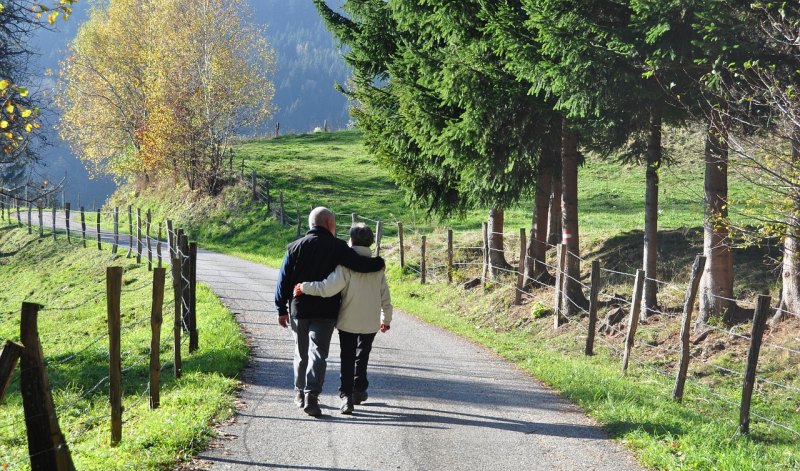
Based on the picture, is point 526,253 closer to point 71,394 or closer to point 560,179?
point 560,179

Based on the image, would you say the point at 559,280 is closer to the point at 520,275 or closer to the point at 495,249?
the point at 520,275

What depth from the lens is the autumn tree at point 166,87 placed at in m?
36.9

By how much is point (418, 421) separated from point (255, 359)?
386cm

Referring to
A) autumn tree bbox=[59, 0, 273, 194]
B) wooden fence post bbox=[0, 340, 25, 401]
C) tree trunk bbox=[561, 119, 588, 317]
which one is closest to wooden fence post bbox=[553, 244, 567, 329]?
tree trunk bbox=[561, 119, 588, 317]

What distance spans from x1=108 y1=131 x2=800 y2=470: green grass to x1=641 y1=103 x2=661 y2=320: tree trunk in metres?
0.38

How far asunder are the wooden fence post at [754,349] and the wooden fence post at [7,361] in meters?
6.83

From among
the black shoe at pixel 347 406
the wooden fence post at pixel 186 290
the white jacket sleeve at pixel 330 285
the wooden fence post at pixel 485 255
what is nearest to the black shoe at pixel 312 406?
the black shoe at pixel 347 406

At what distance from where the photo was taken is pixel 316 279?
7.94 m

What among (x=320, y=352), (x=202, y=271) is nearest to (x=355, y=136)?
(x=202, y=271)

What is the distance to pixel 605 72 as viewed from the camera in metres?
11.8

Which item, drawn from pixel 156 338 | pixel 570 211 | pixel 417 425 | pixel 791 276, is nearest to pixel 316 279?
pixel 417 425

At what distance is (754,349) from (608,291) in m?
7.81

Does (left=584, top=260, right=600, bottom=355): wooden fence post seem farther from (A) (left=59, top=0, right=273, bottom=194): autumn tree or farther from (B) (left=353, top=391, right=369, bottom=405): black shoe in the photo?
(A) (left=59, top=0, right=273, bottom=194): autumn tree

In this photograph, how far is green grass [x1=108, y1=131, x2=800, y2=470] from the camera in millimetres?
7879
